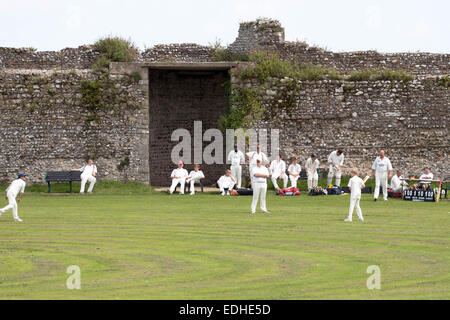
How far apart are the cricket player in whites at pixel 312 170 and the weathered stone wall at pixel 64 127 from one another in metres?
6.13

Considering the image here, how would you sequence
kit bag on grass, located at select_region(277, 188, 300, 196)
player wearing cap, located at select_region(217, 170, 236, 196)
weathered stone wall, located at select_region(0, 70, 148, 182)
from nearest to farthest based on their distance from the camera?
kit bag on grass, located at select_region(277, 188, 300, 196) < player wearing cap, located at select_region(217, 170, 236, 196) < weathered stone wall, located at select_region(0, 70, 148, 182)

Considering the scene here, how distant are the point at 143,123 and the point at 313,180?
671 cm

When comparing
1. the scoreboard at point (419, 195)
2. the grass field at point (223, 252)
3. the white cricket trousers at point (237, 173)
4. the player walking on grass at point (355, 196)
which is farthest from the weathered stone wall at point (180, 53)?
the player walking on grass at point (355, 196)

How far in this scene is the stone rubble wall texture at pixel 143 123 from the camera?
28203 mm

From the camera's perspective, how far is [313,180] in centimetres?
2631

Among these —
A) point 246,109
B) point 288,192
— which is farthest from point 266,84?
point 288,192

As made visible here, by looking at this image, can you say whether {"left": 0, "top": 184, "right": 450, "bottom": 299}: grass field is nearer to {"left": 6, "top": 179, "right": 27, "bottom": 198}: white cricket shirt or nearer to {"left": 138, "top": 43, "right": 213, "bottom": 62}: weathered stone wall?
{"left": 6, "top": 179, "right": 27, "bottom": 198}: white cricket shirt

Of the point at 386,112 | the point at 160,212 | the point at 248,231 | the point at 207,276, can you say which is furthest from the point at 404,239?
the point at 386,112

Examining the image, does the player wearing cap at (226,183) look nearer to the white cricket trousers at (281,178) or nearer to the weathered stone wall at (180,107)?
the white cricket trousers at (281,178)

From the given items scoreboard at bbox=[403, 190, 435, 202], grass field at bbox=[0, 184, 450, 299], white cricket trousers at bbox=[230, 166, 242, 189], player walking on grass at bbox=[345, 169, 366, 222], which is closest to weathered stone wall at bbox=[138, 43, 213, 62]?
white cricket trousers at bbox=[230, 166, 242, 189]

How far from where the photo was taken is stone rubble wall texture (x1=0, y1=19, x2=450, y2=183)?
2820 cm

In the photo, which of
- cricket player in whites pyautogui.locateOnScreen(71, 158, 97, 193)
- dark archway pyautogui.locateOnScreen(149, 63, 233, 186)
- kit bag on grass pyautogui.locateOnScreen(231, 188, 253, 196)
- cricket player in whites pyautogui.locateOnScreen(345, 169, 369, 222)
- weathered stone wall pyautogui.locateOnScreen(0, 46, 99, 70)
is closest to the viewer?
cricket player in whites pyautogui.locateOnScreen(345, 169, 369, 222)

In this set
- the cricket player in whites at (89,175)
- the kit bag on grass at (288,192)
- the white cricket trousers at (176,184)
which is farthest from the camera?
the cricket player in whites at (89,175)

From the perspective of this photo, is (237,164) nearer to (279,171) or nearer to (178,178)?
(279,171)
